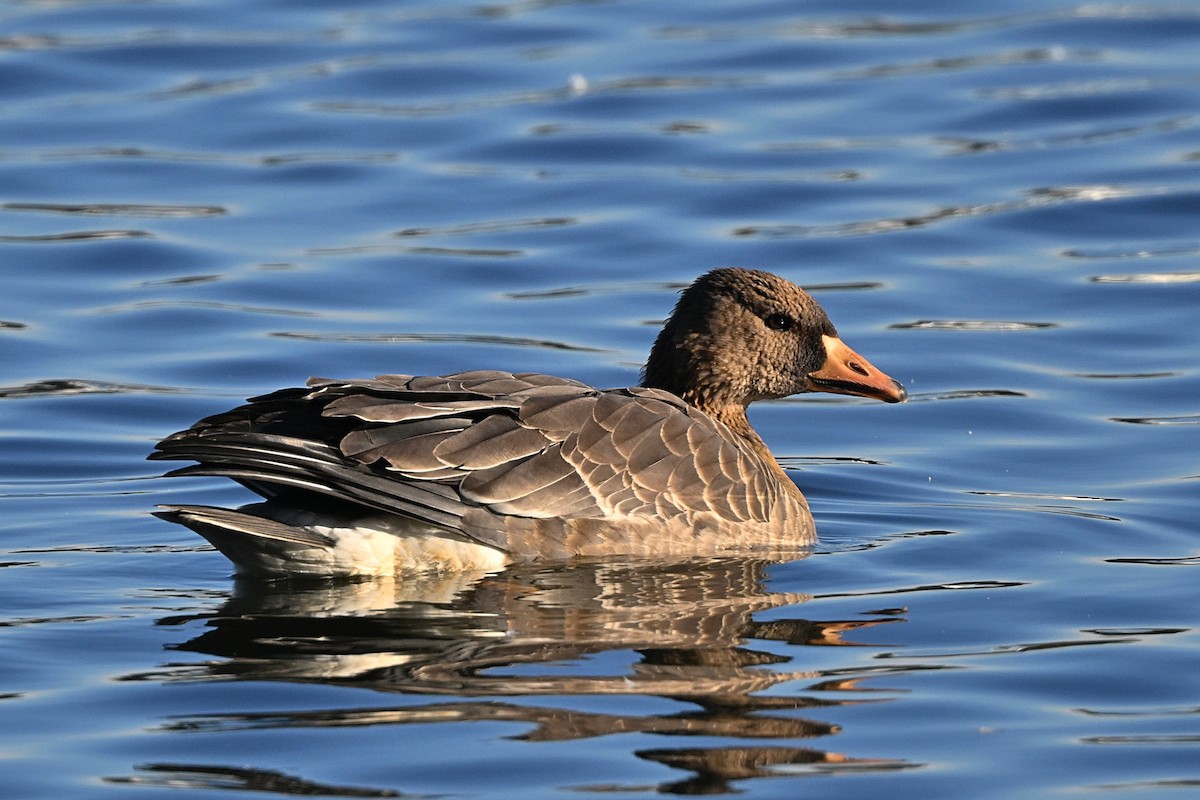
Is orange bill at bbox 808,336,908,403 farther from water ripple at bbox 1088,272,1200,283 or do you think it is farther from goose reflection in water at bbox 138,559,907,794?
water ripple at bbox 1088,272,1200,283

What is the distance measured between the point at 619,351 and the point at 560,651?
5617 millimetres

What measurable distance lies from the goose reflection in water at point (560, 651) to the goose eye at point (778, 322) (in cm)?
135

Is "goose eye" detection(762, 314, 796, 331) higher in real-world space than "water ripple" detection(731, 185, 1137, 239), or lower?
lower

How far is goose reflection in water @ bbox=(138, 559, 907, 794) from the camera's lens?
270 inches

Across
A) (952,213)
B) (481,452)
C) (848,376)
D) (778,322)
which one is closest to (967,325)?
(952,213)

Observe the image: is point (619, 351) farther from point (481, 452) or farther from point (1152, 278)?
point (481, 452)

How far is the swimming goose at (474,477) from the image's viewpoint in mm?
8414

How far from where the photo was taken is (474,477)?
8711 mm

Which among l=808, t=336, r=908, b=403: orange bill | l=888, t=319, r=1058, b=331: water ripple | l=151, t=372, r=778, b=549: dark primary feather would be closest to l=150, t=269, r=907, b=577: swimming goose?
l=151, t=372, r=778, b=549: dark primary feather

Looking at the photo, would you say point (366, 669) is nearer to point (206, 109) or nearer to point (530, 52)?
point (206, 109)

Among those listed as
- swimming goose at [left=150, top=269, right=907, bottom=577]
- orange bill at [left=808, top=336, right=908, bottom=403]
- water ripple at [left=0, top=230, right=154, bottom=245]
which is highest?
water ripple at [left=0, top=230, right=154, bottom=245]

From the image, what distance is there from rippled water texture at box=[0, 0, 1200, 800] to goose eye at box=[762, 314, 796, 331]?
102cm

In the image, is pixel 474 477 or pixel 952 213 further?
pixel 952 213

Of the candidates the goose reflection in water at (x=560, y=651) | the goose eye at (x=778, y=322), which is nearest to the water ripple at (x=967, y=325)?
the goose eye at (x=778, y=322)
